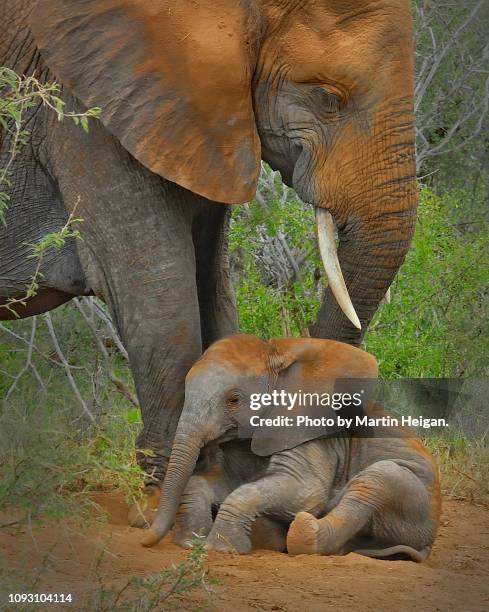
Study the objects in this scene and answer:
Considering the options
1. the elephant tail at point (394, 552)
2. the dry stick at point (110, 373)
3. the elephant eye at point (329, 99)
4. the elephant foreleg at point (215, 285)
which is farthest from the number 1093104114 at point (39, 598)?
the dry stick at point (110, 373)

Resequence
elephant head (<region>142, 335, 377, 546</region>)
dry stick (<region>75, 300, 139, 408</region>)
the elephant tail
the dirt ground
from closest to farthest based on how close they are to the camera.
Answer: the dirt ground < elephant head (<region>142, 335, 377, 546</region>) < the elephant tail < dry stick (<region>75, 300, 139, 408</region>)

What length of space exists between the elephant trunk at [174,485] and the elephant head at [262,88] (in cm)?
77

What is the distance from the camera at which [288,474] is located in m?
5.07

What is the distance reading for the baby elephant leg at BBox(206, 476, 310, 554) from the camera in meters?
4.89

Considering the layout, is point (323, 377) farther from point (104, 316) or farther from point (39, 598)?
point (104, 316)

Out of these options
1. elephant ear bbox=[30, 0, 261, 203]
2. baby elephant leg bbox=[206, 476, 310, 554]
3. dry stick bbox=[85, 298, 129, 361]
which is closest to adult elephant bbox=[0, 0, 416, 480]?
elephant ear bbox=[30, 0, 261, 203]

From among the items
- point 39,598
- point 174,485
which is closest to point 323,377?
point 174,485

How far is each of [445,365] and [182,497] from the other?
8.90 ft

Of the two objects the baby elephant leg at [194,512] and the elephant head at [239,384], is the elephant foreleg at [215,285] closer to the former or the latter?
the elephant head at [239,384]

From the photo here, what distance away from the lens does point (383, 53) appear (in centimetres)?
520

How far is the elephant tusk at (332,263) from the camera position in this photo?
17.1 feet

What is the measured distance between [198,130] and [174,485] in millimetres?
1317

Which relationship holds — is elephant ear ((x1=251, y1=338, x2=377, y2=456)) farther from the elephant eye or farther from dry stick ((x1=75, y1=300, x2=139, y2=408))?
dry stick ((x1=75, y1=300, x2=139, y2=408))

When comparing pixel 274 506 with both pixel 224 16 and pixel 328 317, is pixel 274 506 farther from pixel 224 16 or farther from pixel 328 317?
pixel 224 16
